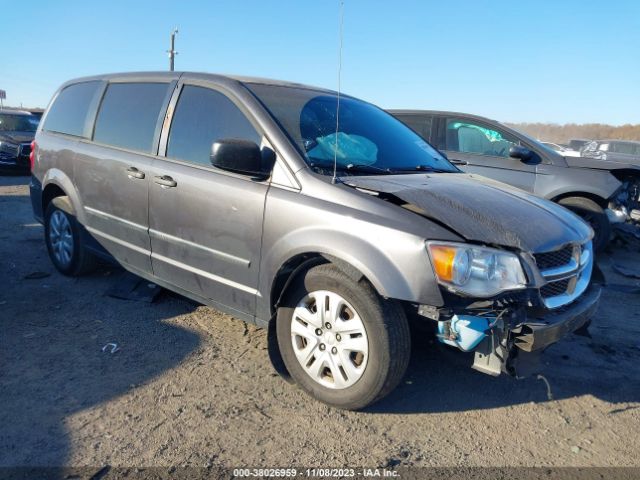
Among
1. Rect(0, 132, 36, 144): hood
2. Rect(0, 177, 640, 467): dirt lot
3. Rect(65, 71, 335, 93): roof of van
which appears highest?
Rect(65, 71, 335, 93): roof of van

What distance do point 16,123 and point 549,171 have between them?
13.6 meters

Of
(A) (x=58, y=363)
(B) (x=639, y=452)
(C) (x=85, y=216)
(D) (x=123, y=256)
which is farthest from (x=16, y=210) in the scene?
(B) (x=639, y=452)

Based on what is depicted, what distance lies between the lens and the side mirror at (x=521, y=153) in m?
6.24

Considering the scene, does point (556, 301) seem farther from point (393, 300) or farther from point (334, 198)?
point (334, 198)

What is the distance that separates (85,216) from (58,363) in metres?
1.62

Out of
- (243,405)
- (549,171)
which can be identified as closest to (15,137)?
(549,171)

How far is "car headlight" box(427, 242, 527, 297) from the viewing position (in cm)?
242

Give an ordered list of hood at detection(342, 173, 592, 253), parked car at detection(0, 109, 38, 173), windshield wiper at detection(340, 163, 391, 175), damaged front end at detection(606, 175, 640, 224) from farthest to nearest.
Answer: parked car at detection(0, 109, 38, 173)
damaged front end at detection(606, 175, 640, 224)
windshield wiper at detection(340, 163, 391, 175)
hood at detection(342, 173, 592, 253)

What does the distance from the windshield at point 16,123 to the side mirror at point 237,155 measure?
1299 centimetres

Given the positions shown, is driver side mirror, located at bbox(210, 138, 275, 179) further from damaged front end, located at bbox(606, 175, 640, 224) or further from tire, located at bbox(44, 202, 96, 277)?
damaged front end, located at bbox(606, 175, 640, 224)

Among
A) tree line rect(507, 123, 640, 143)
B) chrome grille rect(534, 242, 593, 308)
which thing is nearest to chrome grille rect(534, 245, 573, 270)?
chrome grille rect(534, 242, 593, 308)

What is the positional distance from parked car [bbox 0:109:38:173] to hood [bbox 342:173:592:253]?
12.4 meters

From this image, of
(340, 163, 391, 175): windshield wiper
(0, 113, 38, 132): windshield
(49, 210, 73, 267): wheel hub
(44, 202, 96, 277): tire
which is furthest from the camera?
(0, 113, 38, 132): windshield

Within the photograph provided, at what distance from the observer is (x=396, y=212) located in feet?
8.50
